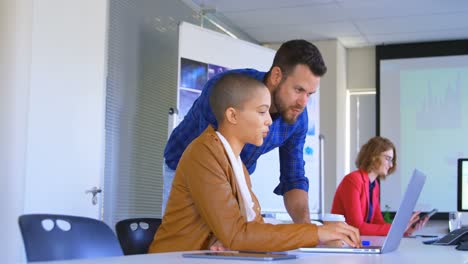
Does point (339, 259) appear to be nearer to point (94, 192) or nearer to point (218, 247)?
point (218, 247)

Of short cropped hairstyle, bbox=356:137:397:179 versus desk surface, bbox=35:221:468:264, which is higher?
short cropped hairstyle, bbox=356:137:397:179

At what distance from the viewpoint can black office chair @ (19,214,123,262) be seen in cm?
152

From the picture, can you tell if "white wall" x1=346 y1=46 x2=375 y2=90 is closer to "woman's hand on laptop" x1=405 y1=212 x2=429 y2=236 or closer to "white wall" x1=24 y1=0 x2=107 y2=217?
"white wall" x1=24 y1=0 x2=107 y2=217

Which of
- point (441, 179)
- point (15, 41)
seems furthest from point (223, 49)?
point (441, 179)

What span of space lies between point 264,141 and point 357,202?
1.63m

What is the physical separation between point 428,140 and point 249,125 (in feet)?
18.2

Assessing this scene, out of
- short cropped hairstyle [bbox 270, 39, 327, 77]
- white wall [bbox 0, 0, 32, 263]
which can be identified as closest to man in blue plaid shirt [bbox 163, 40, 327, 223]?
short cropped hairstyle [bbox 270, 39, 327, 77]

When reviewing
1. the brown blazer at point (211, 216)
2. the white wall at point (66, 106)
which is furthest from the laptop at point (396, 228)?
the white wall at point (66, 106)

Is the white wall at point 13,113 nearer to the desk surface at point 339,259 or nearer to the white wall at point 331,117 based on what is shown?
the desk surface at point 339,259

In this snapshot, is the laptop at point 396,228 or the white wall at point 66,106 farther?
the white wall at point 66,106

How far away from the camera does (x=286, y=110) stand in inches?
98.0

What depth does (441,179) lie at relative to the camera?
6.99 meters

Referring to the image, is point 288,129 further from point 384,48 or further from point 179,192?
point 384,48

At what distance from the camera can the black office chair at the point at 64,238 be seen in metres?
1.52
